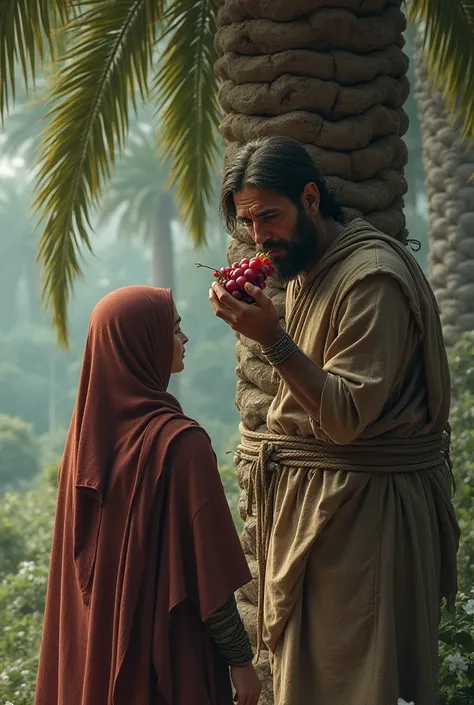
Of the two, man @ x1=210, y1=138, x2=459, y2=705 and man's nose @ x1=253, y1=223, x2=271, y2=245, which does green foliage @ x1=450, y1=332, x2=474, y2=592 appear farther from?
man's nose @ x1=253, y1=223, x2=271, y2=245

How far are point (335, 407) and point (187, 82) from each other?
372 centimetres

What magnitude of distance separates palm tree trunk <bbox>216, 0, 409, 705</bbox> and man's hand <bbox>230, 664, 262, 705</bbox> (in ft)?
4.26

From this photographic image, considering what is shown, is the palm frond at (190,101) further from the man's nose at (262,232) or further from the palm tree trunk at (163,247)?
the palm tree trunk at (163,247)

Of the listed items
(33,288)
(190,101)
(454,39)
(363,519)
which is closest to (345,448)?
(363,519)

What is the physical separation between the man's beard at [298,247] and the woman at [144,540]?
1.43 feet

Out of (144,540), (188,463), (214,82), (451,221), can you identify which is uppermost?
(451,221)

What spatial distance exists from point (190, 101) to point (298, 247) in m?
3.33

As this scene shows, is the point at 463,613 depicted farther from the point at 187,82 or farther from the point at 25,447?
the point at 25,447

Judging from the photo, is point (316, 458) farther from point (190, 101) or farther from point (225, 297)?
point (190, 101)

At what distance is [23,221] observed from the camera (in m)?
52.9

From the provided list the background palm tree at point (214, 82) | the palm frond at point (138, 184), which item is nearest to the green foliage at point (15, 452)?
the palm frond at point (138, 184)

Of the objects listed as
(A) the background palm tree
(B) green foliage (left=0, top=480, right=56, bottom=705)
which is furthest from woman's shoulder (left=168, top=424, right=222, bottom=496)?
(B) green foliage (left=0, top=480, right=56, bottom=705)

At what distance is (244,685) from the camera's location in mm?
3023

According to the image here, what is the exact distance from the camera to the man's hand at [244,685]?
9.91 ft
